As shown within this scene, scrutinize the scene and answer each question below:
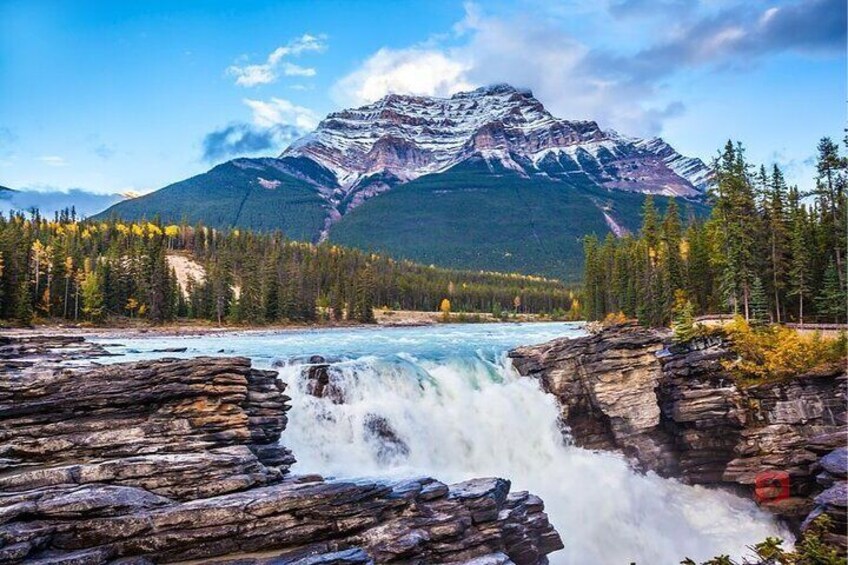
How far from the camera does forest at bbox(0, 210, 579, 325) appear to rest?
297 ft

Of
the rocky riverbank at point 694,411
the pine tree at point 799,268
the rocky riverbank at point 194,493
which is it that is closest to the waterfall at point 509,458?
the rocky riverbank at point 694,411

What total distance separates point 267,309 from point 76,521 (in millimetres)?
97981

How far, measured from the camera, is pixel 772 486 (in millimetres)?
27781

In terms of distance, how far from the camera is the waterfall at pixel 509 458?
85.0ft

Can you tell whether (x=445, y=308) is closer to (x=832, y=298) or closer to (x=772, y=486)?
(x=832, y=298)

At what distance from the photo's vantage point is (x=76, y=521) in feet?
44.2

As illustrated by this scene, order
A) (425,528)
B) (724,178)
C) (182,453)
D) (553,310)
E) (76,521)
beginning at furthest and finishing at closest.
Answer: (553,310), (724,178), (182,453), (425,528), (76,521)

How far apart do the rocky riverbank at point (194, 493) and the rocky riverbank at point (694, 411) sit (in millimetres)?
15569

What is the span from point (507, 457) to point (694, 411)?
39.6 feet

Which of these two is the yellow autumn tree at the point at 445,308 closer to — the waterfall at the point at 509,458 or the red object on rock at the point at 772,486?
the waterfall at the point at 509,458

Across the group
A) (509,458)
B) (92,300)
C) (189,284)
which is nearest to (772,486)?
(509,458)

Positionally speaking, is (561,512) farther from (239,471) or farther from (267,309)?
(267,309)

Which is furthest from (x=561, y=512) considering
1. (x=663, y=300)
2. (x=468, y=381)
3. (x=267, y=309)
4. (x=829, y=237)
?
(x=267, y=309)

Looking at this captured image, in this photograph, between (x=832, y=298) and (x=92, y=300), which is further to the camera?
(x=92, y=300)
